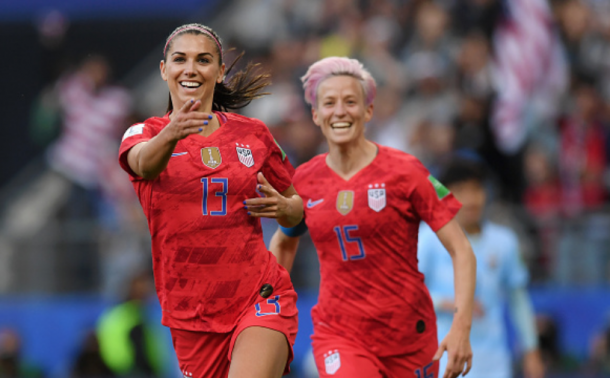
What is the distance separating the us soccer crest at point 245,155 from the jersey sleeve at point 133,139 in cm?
45

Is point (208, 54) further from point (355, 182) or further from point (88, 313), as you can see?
point (88, 313)

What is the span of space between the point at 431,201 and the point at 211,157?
1.48 metres

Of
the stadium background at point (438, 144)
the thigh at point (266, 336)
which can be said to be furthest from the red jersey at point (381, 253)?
the stadium background at point (438, 144)

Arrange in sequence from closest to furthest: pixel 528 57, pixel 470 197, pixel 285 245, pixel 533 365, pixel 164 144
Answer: pixel 164 144 → pixel 285 245 → pixel 470 197 → pixel 533 365 → pixel 528 57

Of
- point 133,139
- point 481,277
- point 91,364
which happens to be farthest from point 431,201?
point 91,364

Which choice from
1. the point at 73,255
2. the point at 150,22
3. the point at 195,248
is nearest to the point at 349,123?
the point at 195,248

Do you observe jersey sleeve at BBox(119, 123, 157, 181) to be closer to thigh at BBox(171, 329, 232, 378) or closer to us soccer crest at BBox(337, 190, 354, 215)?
thigh at BBox(171, 329, 232, 378)

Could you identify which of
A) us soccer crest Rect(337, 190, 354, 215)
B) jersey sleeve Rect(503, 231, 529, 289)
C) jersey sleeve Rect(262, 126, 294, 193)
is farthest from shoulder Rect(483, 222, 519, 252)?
jersey sleeve Rect(262, 126, 294, 193)

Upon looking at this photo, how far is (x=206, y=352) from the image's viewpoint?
5.40 metres

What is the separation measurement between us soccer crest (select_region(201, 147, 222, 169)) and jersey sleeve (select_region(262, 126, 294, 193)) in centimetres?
34

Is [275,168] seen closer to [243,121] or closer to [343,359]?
[243,121]

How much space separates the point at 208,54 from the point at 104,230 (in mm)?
6889

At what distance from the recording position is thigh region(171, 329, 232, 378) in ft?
17.6

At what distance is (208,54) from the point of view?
17.6 feet
